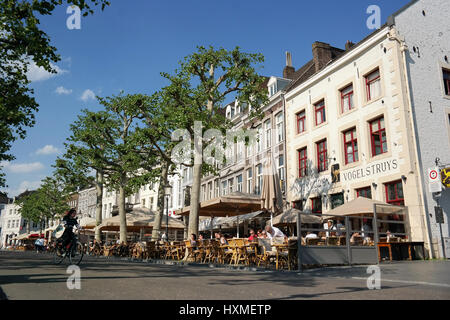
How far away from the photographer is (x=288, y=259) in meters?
11.1

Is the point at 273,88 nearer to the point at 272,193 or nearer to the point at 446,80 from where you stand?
the point at 446,80

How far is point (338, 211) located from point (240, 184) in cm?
1599

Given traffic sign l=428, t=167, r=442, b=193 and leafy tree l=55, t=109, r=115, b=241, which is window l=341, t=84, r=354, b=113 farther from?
leafy tree l=55, t=109, r=115, b=241

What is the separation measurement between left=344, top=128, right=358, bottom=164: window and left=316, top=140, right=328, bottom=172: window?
5.21ft

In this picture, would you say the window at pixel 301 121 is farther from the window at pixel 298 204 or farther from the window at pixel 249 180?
the window at pixel 249 180

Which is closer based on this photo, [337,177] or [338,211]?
[338,211]

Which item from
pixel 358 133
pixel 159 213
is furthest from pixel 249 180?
pixel 358 133

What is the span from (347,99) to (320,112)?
8.06 feet

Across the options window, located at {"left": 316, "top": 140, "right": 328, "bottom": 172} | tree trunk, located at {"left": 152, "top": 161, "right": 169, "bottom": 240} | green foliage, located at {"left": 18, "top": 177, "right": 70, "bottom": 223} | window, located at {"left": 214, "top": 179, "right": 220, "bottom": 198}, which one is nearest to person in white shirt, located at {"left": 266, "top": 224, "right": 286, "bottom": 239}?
window, located at {"left": 316, "top": 140, "right": 328, "bottom": 172}

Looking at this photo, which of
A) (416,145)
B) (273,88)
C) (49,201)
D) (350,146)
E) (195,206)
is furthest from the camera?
(49,201)

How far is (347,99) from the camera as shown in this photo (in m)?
21.6

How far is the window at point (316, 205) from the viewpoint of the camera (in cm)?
2253
